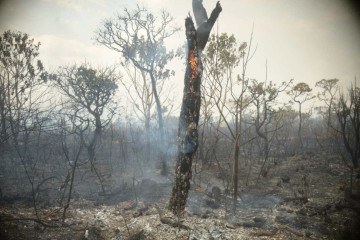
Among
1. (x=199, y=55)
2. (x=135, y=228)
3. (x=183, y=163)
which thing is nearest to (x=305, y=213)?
(x=183, y=163)

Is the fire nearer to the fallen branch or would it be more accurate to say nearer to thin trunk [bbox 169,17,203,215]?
thin trunk [bbox 169,17,203,215]

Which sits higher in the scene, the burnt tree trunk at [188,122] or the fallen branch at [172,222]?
the burnt tree trunk at [188,122]

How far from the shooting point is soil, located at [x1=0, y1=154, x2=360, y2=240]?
19.7 ft

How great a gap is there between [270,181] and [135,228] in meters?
7.84

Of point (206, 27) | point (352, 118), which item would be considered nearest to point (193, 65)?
point (206, 27)

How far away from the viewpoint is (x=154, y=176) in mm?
12570

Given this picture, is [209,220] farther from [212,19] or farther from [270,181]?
[270,181]

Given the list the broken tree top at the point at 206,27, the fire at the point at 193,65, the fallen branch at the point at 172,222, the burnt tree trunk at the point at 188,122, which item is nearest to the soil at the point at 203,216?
the fallen branch at the point at 172,222

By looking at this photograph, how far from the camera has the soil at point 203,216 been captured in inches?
236

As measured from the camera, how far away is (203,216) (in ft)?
23.1

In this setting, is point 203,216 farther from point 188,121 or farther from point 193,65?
point 193,65

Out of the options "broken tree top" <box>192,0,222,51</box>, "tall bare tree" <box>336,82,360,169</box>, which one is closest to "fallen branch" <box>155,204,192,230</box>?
"broken tree top" <box>192,0,222,51</box>

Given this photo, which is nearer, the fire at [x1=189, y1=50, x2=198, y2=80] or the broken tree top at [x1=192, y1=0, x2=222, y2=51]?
the fire at [x1=189, y1=50, x2=198, y2=80]

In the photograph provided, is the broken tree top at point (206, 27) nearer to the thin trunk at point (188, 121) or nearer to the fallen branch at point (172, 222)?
the thin trunk at point (188, 121)
